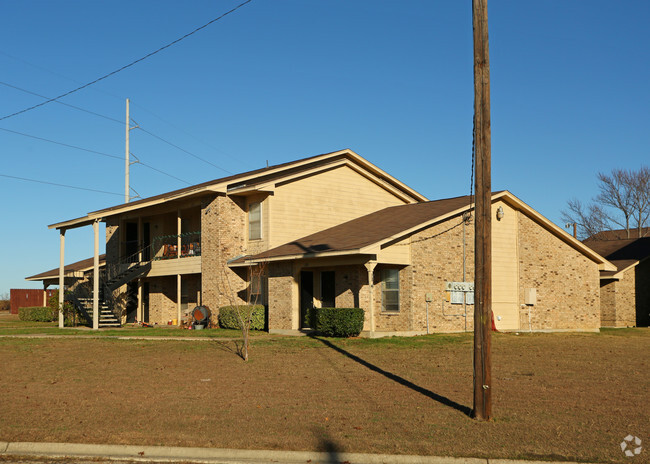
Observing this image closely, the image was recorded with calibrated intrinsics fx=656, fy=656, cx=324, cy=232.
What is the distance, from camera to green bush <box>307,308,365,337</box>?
21.2 metres

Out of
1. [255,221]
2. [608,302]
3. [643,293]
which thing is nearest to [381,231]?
[255,221]

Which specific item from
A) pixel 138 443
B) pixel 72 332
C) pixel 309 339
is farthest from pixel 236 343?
pixel 138 443

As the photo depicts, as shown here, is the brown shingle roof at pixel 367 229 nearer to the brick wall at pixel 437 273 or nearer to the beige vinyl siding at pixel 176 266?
the brick wall at pixel 437 273

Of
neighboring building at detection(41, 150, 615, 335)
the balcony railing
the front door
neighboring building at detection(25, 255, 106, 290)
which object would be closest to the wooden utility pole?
neighboring building at detection(41, 150, 615, 335)

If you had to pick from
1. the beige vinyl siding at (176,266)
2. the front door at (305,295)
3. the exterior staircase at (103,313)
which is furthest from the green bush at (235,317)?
the exterior staircase at (103,313)

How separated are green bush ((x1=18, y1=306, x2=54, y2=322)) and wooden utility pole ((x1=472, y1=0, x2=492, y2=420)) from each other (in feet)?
101

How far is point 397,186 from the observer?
104 ft

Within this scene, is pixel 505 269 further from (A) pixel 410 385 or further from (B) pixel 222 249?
(A) pixel 410 385

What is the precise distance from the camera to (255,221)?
2730cm

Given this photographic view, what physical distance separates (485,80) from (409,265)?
1383 cm

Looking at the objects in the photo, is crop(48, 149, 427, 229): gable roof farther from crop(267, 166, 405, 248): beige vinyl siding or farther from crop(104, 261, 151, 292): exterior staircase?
crop(104, 261, 151, 292): exterior staircase

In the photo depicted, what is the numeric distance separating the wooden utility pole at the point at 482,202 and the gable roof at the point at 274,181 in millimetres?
16882

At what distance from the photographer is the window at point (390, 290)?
76.6 feet

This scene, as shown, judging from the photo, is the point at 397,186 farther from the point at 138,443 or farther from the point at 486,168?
the point at 138,443
